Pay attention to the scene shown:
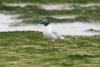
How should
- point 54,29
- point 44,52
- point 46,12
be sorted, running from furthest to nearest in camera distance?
point 46,12
point 54,29
point 44,52

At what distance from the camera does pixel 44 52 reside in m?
22.8

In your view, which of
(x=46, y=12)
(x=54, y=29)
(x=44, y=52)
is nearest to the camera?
(x=44, y=52)

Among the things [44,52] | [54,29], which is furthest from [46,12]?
[44,52]

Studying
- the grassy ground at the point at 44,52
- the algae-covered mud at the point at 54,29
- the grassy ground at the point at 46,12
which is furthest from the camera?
the grassy ground at the point at 46,12

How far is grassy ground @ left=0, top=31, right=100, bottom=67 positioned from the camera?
1972 cm

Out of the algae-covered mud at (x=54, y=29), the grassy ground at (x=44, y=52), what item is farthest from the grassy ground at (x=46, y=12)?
the grassy ground at (x=44, y=52)

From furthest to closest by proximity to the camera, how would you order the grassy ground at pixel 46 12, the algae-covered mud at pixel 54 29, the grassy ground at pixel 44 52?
1. the grassy ground at pixel 46 12
2. the algae-covered mud at pixel 54 29
3. the grassy ground at pixel 44 52

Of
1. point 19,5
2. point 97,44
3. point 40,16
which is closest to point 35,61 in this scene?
point 97,44

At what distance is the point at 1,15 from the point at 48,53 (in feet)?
68.5

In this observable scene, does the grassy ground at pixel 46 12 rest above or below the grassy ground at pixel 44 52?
below

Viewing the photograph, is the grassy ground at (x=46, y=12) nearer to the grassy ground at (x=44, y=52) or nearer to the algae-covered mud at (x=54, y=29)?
the algae-covered mud at (x=54, y=29)

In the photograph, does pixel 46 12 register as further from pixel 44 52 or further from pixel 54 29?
pixel 44 52

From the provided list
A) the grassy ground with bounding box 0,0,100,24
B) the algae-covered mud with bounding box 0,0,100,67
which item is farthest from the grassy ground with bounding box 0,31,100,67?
the grassy ground with bounding box 0,0,100,24

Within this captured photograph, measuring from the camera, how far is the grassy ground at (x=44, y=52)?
64.7 ft
